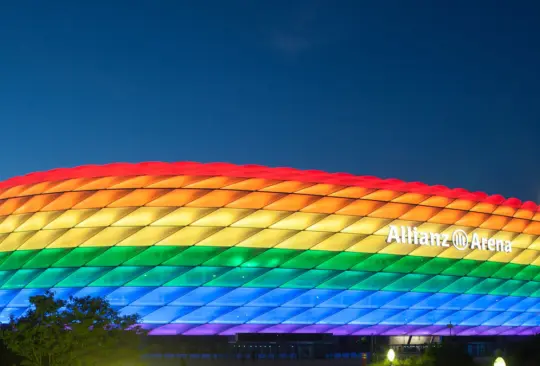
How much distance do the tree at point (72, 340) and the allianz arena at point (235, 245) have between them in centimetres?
1765

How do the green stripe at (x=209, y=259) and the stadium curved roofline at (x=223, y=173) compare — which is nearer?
the green stripe at (x=209, y=259)

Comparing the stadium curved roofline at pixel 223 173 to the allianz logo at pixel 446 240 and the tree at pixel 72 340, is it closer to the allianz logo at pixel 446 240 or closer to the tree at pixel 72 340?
the allianz logo at pixel 446 240

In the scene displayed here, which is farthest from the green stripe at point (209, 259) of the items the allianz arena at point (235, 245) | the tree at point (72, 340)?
the tree at point (72, 340)

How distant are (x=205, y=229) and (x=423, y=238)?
14.7 meters

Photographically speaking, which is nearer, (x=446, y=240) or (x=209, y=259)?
(x=209, y=259)

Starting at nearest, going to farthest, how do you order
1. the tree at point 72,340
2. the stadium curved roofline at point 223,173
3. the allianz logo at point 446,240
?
the tree at point 72,340
the stadium curved roofline at point 223,173
the allianz logo at point 446,240

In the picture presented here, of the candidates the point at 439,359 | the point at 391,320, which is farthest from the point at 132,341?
the point at 391,320

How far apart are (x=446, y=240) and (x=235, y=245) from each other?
14.8 metres

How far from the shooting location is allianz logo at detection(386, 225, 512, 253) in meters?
51.5

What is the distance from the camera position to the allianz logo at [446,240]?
5150 cm

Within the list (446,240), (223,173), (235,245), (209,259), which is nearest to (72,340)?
(209,259)

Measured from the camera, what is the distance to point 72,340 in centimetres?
2667

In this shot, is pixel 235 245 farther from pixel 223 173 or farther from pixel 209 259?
pixel 223 173

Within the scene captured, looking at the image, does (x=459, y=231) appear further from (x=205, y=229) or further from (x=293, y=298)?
(x=205, y=229)
